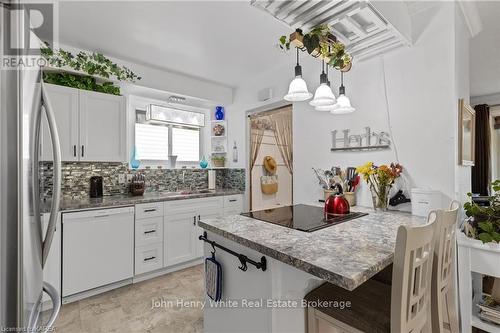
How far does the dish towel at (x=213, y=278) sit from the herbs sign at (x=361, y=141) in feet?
5.45

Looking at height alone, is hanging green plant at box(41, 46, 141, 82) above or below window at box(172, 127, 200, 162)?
above

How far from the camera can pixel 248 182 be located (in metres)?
Result: 3.69

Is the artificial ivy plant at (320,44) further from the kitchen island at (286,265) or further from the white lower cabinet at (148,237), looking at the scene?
the white lower cabinet at (148,237)

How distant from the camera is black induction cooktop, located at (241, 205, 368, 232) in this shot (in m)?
1.41

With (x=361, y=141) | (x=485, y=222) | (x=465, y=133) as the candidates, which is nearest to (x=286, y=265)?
(x=485, y=222)

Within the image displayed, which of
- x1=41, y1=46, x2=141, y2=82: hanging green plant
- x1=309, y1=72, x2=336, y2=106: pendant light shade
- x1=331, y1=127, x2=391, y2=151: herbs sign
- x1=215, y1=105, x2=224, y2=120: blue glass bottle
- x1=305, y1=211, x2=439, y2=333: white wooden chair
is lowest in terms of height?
x1=305, y1=211, x2=439, y2=333: white wooden chair

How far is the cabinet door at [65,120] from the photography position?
7.73 ft

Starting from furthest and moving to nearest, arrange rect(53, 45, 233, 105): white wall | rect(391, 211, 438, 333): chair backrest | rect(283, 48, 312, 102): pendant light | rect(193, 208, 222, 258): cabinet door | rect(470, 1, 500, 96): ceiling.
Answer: rect(193, 208, 222, 258): cabinet door
rect(53, 45, 233, 105): white wall
rect(470, 1, 500, 96): ceiling
rect(283, 48, 312, 102): pendant light
rect(391, 211, 438, 333): chair backrest

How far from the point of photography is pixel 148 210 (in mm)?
2684

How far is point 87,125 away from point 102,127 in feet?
0.48

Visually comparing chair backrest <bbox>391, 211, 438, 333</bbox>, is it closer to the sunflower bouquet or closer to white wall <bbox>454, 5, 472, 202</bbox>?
the sunflower bouquet

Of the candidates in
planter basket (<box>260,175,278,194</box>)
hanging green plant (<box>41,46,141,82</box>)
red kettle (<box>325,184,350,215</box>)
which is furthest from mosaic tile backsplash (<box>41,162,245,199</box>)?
red kettle (<box>325,184,350,215</box>)

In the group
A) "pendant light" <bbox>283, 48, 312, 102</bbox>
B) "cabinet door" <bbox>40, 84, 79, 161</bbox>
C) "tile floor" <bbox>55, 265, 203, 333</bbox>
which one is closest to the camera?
"pendant light" <bbox>283, 48, 312, 102</bbox>

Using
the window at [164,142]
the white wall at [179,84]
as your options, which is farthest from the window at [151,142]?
the white wall at [179,84]
